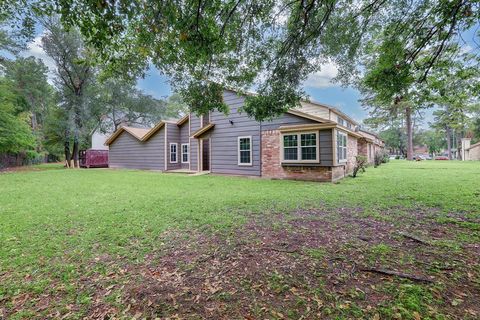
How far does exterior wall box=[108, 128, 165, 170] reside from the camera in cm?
1592

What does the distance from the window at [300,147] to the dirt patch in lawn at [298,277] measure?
628cm

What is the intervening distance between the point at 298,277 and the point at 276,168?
864cm

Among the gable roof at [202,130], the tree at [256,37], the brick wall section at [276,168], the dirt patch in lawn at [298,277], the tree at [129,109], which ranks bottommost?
the dirt patch in lawn at [298,277]

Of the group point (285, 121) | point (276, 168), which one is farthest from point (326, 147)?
point (276, 168)

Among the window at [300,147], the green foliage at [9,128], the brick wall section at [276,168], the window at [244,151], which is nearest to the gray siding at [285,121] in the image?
the brick wall section at [276,168]

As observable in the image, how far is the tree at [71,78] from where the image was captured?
55.4 ft

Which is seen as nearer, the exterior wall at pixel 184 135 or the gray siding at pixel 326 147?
the gray siding at pixel 326 147

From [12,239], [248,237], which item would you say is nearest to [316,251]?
[248,237]

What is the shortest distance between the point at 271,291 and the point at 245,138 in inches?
395

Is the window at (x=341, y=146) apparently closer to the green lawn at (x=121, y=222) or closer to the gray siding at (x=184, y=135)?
the green lawn at (x=121, y=222)

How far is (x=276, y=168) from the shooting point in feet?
36.4

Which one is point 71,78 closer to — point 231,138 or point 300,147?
point 231,138

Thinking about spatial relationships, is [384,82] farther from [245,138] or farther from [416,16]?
[245,138]

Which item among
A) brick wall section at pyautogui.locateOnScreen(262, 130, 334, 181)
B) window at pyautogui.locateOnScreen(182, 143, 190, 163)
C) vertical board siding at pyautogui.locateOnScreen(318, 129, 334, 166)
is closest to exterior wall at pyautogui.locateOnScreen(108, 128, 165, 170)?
window at pyautogui.locateOnScreen(182, 143, 190, 163)
